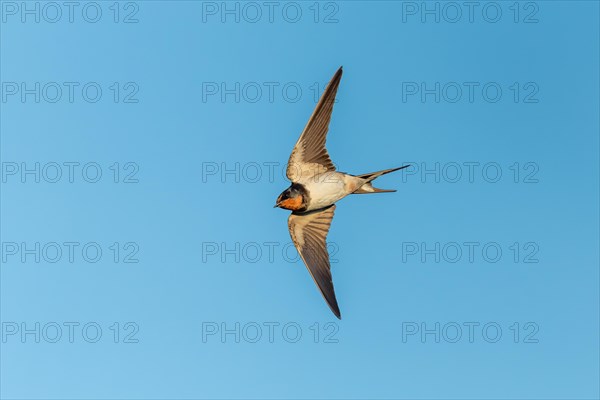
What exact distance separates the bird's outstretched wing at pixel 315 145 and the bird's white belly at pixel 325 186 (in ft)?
0.16

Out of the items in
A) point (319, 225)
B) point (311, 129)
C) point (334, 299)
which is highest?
point (311, 129)

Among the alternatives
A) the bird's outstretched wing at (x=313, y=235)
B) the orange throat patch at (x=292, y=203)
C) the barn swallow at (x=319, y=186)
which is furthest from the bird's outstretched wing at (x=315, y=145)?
the bird's outstretched wing at (x=313, y=235)

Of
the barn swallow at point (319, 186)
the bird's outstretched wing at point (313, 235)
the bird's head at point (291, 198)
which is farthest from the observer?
the bird's outstretched wing at point (313, 235)

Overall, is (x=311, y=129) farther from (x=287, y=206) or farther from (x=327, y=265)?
(x=327, y=265)

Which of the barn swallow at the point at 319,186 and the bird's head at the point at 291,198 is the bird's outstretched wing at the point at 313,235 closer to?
the barn swallow at the point at 319,186

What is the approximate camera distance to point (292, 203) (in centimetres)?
649

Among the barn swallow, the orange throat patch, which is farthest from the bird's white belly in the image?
the orange throat patch

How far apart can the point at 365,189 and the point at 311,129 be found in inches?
30.1

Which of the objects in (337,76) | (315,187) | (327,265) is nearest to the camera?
(337,76)

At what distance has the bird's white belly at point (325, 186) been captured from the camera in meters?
6.48

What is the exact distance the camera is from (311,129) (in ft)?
20.5

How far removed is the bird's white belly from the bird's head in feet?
0.27

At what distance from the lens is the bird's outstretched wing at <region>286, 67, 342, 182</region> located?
6.10m

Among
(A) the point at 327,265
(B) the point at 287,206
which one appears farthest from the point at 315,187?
(A) the point at 327,265
